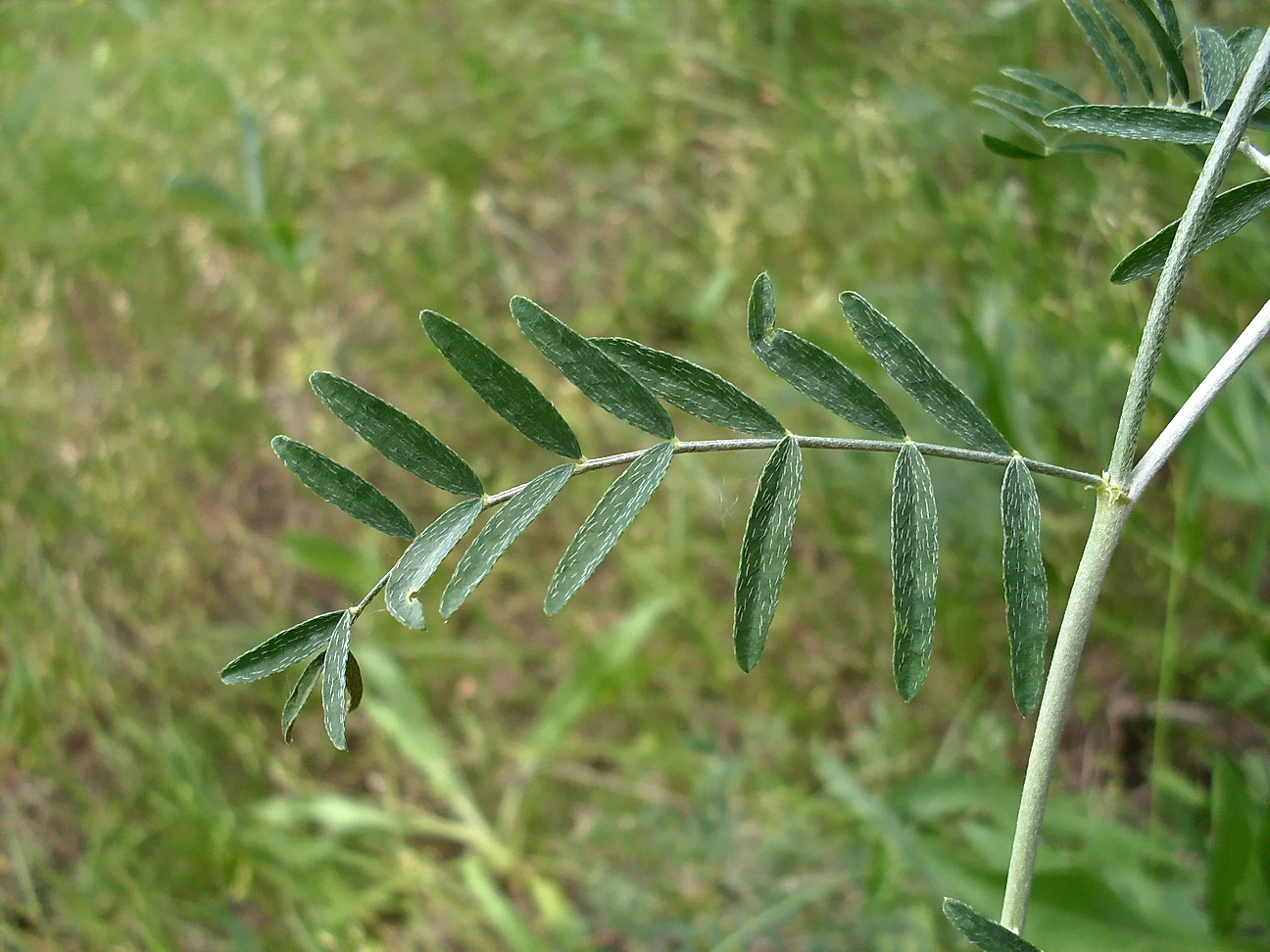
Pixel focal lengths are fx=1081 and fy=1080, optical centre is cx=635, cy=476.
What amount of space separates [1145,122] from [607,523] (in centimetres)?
44

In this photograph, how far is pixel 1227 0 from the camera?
188 centimetres

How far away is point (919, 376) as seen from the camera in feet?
2.26

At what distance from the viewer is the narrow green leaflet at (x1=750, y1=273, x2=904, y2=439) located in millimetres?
693

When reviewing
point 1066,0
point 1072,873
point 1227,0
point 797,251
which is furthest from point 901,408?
point 1066,0

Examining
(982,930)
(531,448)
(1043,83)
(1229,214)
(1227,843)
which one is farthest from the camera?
(531,448)

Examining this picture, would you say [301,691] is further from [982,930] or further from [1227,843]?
[1227,843]

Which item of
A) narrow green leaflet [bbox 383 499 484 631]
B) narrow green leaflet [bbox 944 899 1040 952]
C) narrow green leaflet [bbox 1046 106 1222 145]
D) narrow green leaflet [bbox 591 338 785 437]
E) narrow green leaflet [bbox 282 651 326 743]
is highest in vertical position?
narrow green leaflet [bbox 1046 106 1222 145]

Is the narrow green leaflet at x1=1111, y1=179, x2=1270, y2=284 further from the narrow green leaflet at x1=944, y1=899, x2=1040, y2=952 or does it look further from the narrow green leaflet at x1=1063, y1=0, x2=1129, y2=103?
the narrow green leaflet at x1=944, y1=899, x2=1040, y2=952

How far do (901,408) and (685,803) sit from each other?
84 centimetres

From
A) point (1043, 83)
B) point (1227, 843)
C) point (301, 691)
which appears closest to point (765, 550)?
point (301, 691)

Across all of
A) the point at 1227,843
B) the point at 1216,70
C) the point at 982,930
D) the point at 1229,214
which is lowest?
the point at 1227,843

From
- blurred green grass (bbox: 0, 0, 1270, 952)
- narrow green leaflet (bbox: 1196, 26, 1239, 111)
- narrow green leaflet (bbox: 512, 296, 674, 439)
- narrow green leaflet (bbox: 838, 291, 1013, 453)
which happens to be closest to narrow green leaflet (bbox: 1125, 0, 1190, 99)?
narrow green leaflet (bbox: 1196, 26, 1239, 111)

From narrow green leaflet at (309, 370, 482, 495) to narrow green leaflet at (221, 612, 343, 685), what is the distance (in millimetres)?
114

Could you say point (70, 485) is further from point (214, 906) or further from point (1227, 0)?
point (1227, 0)
